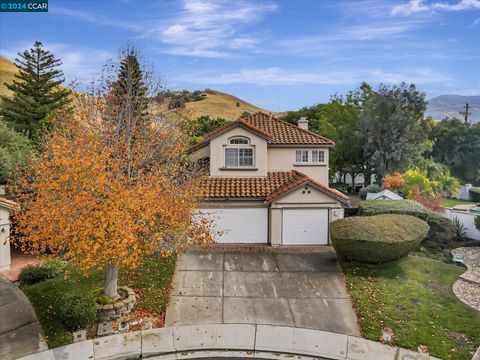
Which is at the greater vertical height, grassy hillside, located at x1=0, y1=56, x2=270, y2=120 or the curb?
grassy hillside, located at x1=0, y1=56, x2=270, y2=120

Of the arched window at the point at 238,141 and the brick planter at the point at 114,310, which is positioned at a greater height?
the arched window at the point at 238,141

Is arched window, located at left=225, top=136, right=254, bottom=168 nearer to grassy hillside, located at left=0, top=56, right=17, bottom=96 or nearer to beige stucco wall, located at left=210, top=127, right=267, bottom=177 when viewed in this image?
beige stucco wall, located at left=210, top=127, right=267, bottom=177

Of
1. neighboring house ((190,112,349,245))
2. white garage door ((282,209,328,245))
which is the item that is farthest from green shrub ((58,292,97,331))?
white garage door ((282,209,328,245))

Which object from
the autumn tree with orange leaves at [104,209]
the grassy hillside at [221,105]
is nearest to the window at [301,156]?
the autumn tree with orange leaves at [104,209]

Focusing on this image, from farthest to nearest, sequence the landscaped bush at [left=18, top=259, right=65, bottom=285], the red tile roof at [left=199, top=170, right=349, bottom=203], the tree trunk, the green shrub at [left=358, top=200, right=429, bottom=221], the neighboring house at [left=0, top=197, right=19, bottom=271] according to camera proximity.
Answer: the green shrub at [left=358, top=200, right=429, bottom=221]
the red tile roof at [left=199, top=170, right=349, bottom=203]
the neighboring house at [left=0, top=197, right=19, bottom=271]
the landscaped bush at [left=18, top=259, right=65, bottom=285]
the tree trunk

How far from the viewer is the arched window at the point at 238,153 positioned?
2409 centimetres

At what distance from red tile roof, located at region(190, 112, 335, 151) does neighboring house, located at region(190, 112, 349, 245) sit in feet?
0.20

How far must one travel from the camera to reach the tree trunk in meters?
14.9

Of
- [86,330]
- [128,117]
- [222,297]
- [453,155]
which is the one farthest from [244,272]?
[453,155]

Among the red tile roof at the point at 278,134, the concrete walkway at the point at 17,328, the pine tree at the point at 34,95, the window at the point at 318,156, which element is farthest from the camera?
the pine tree at the point at 34,95

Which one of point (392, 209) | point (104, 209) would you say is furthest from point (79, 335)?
point (392, 209)

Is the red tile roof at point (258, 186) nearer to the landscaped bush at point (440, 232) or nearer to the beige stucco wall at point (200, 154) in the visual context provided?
the beige stucco wall at point (200, 154)

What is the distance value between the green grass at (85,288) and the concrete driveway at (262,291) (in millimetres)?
588

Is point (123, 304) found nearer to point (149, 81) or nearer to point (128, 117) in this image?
point (128, 117)
